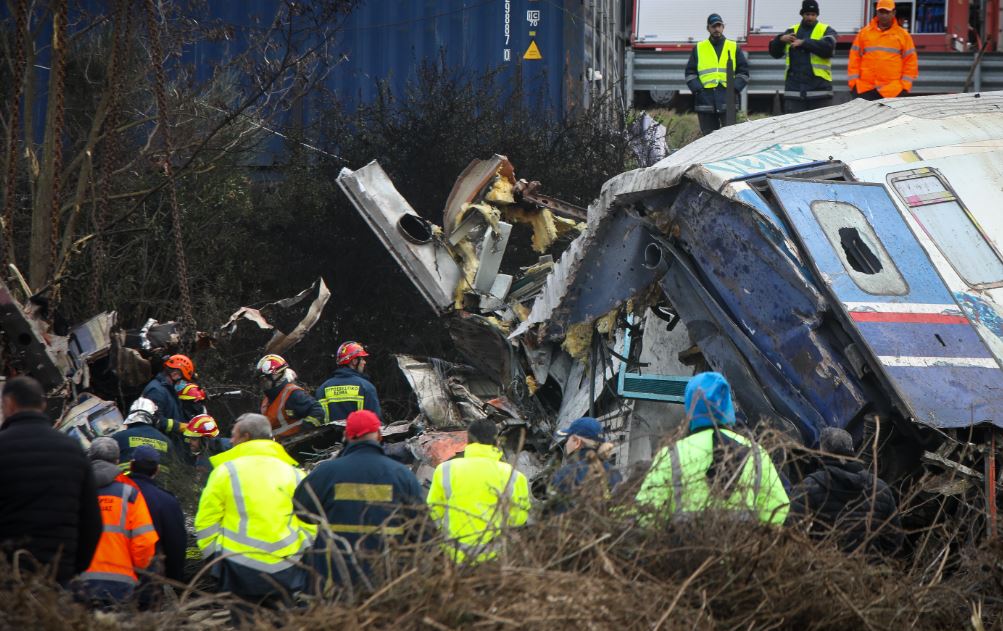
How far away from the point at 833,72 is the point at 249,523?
12778 millimetres

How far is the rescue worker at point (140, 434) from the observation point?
758cm

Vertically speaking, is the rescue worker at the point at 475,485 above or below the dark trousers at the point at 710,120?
below

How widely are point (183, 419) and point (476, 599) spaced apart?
5455 millimetres

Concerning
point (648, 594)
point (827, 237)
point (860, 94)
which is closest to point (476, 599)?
point (648, 594)

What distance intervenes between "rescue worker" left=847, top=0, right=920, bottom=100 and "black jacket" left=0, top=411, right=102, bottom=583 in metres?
9.14

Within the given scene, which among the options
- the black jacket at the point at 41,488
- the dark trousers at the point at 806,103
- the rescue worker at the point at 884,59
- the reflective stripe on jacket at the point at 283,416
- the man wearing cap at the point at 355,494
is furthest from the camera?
the dark trousers at the point at 806,103

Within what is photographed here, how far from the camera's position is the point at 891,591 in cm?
518

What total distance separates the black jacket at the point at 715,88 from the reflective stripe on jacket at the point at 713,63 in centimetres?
4

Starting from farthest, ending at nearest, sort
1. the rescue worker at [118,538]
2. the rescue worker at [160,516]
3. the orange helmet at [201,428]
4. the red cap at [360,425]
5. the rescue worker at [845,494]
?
the orange helmet at [201,428]
the rescue worker at [160,516]
the rescue worker at [118,538]
the rescue worker at [845,494]
the red cap at [360,425]

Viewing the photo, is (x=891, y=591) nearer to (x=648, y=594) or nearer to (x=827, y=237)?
(x=648, y=594)

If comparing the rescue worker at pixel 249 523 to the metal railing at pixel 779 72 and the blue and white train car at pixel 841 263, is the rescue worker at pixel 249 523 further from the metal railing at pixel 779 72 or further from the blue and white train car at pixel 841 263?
the metal railing at pixel 779 72

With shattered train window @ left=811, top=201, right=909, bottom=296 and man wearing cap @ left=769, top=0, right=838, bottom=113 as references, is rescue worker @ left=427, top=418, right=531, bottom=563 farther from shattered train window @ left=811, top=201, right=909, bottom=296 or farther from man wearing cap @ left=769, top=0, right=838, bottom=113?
man wearing cap @ left=769, top=0, right=838, bottom=113

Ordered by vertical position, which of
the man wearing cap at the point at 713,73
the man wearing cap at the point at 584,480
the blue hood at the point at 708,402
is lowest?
the man wearing cap at the point at 584,480

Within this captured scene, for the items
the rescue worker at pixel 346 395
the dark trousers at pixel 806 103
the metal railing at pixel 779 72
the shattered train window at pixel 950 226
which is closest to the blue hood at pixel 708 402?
the shattered train window at pixel 950 226
